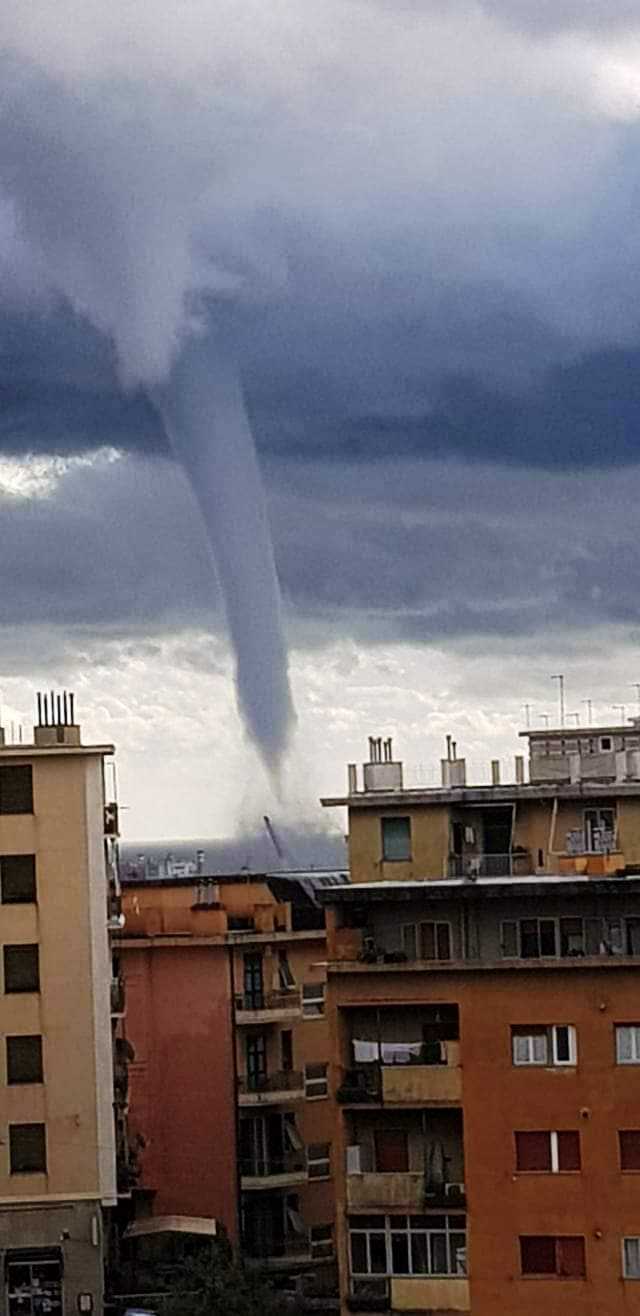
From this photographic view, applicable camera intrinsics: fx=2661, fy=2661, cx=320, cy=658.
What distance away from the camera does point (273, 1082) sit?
72.6 metres

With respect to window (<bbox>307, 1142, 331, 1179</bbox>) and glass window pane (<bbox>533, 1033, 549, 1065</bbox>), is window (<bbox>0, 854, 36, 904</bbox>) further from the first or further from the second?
glass window pane (<bbox>533, 1033, 549, 1065</bbox>)

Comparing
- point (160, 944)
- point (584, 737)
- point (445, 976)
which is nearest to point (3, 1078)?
point (160, 944)

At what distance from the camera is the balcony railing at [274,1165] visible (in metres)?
71.6

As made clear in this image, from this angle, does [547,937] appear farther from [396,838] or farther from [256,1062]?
[256,1062]

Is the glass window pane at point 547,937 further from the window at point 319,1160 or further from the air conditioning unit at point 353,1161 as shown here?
the window at point 319,1160

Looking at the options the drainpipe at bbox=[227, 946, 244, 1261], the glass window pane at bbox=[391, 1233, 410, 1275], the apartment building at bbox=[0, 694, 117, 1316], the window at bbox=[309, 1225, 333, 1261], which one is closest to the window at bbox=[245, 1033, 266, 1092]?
the drainpipe at bbox=[227, 946, 244, 1261]

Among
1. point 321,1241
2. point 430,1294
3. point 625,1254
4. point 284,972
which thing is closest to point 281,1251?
point 321,1241

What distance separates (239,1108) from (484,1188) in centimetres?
1810

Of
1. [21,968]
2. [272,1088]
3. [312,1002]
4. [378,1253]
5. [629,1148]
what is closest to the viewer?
[629,1148]

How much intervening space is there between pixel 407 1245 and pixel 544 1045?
5.16 metres

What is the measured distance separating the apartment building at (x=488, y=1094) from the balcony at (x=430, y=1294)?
0.12 feet

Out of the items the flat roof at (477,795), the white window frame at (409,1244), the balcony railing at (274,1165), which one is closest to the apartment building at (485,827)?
the flat roof at (477,795)

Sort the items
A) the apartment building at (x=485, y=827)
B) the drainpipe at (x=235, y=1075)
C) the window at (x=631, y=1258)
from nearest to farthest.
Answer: the window at (x=631, y=1258) → the apartment building at (x=485, y=827) → the drainpipe at (x=235, y=1075)

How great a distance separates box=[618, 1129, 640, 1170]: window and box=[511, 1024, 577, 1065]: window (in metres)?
1.78
